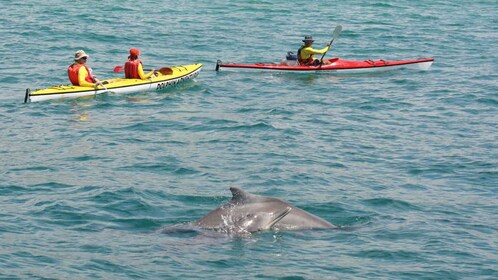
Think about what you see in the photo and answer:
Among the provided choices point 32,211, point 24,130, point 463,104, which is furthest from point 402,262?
point 463,104

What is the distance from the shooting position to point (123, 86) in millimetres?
24469

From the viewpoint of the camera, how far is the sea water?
1235 centimetres

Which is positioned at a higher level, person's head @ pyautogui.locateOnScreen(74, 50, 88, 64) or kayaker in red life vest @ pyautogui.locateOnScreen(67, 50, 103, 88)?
person's head @ pyautogui.locateOnScreen(74, 50, 88, 64)

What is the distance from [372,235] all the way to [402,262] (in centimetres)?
101

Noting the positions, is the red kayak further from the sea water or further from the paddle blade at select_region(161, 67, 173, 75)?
the paddle blade at select_region(161, 67, 173, 75)

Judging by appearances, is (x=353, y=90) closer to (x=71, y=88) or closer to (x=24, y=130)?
(x=71, y=88)

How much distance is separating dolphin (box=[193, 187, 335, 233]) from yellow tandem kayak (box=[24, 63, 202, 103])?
36.9ft

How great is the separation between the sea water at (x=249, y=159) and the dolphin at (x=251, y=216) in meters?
0.15

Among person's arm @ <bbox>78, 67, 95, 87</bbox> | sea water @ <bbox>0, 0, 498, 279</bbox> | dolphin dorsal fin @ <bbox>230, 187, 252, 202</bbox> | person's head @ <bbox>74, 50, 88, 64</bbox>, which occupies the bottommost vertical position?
sea water @ <bbox>0, 0, 498, 279</bbox>

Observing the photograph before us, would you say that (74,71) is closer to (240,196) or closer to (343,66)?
(343,66)

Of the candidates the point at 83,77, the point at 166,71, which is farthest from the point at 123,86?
the point at 166,71

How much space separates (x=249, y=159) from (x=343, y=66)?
1074cm

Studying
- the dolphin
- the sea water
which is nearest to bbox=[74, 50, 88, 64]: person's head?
the sea water

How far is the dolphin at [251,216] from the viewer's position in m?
12.6
